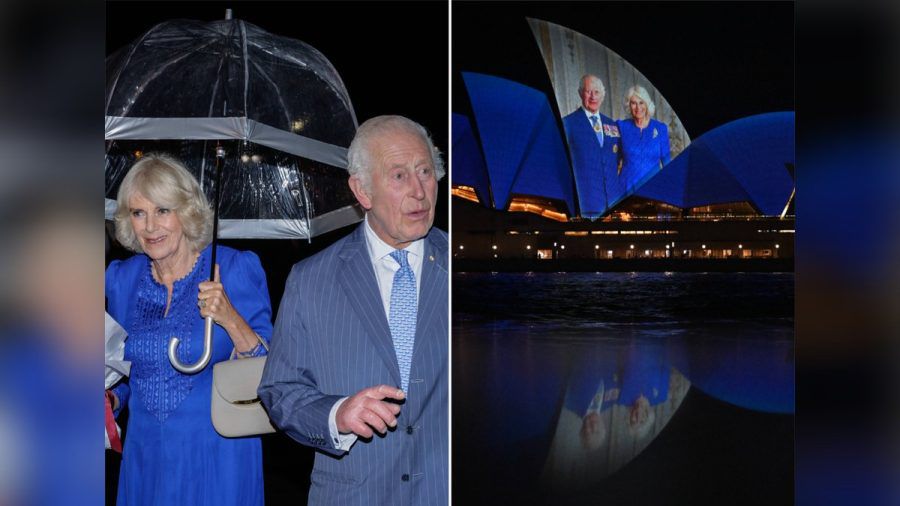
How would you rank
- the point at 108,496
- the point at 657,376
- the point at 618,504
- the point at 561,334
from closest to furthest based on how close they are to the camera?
the point at 108,496, the point at 618,504, the point at 657,376, the point at 561,334

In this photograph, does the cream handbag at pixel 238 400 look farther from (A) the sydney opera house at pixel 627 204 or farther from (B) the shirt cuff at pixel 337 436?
(A) the sydney opera house at pixel 627 204

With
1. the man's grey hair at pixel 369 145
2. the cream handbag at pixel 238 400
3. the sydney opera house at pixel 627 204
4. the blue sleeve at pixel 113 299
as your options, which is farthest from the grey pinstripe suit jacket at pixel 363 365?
the sydney opera house at pixel 627 204

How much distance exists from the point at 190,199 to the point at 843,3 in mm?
1871

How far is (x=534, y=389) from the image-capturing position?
8.51 meters

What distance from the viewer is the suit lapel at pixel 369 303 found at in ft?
7.20

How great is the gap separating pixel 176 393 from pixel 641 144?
4618 cm

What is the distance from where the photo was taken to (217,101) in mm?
2602

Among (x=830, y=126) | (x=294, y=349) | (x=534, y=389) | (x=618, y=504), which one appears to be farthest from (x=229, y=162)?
(x=534, y=389)

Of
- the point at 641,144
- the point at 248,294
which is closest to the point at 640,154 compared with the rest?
the point at 641,144

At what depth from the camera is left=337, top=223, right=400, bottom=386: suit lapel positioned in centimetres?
219

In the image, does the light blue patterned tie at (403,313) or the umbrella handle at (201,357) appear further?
the umbrella handle at (201,357)

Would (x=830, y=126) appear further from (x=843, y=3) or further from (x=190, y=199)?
(x=190, y=199)

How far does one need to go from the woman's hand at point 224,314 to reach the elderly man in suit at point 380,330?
18.0 inches

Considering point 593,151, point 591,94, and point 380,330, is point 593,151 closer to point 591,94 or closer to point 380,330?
point 591,94
